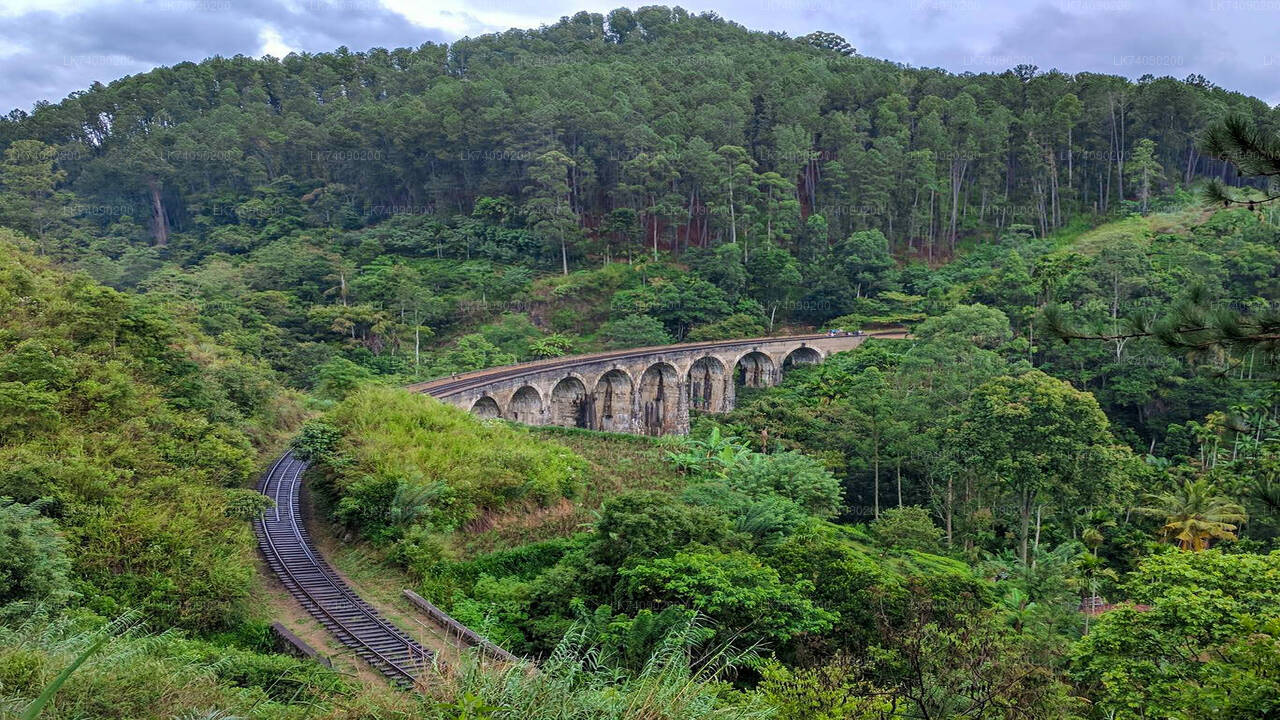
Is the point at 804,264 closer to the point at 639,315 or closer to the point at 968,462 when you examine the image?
the point at 639,315

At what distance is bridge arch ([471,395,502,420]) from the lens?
103 feet

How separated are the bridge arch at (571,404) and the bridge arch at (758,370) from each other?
37.7ft

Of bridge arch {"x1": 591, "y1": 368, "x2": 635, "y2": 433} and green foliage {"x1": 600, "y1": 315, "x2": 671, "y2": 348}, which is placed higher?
green foliage {"x1": 600, "y1": 315, "x2": 671, "y2": 348}

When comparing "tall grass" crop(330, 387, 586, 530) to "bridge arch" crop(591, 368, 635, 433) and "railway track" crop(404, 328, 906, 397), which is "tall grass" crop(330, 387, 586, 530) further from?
"bridge arch" crop(591, 368, 635, 433)

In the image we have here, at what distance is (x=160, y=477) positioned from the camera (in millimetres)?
14766

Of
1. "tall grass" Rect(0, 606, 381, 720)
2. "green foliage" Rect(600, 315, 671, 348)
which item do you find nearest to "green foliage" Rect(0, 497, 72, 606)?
"tall grass" Rect(0, 606, 381, 720)

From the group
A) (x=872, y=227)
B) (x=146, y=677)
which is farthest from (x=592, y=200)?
(x=146, y=677)

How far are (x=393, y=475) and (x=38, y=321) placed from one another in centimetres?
884

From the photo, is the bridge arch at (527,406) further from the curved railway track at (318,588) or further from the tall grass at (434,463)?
the curved railway track at (318,588)

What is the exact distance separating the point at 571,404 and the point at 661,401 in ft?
21.4

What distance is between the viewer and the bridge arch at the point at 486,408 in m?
31.4

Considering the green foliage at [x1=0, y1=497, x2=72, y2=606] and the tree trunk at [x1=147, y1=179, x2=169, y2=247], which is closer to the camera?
the green foliage at [x1=0, y1=497, x2=72, y2=606]

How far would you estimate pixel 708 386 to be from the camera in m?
45.0

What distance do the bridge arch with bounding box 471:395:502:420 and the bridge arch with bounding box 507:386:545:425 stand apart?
1.26 metres
